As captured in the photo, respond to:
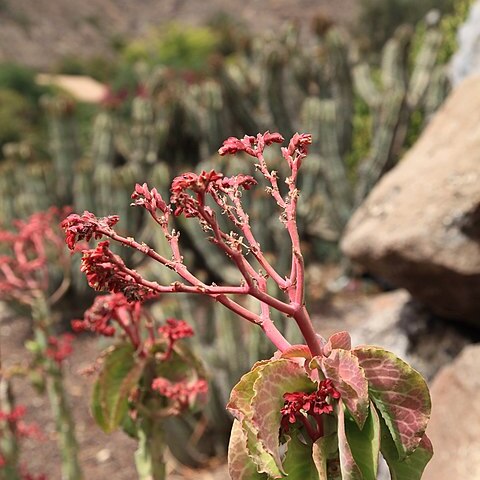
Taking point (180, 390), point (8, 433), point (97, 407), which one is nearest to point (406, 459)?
point (180, 390)

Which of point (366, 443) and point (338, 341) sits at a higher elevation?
point (338, 341)

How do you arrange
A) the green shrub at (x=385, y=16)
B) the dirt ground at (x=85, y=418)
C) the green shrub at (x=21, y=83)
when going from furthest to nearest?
the green shrub at (x=21, y=83)
the green shrub at (x=385, y=16)
the dirt ground at (x=85, y=418)

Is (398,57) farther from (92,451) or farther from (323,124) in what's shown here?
(92,451)

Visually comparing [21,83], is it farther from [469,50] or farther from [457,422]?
[457,422]

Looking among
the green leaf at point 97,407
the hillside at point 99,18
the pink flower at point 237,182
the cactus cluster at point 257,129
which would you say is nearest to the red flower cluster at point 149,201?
the pink flower at point 237,182

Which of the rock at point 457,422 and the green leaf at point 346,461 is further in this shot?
the rock at point 457,422

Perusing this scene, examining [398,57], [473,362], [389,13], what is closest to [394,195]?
[473,362]

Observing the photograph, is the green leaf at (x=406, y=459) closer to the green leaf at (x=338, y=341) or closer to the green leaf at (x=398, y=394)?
the green leaf at (x=398, y=394)

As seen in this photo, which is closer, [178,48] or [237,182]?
[237,182]
